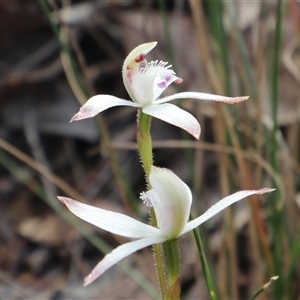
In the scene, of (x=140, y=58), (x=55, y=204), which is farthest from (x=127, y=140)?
(x=140, y=58)

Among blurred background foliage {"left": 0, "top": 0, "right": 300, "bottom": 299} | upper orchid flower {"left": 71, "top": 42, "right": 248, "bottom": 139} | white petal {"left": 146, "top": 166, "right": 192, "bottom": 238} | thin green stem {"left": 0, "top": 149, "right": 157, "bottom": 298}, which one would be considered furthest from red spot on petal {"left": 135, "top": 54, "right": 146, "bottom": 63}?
thin green stem {"left": 0, "top": 149, "right": 157, "bottom": 298}

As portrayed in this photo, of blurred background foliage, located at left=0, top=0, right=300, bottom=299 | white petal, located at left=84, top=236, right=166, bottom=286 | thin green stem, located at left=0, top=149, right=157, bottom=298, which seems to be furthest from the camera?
thin green stem, located at left=0, top=149, right=157, bottom=298

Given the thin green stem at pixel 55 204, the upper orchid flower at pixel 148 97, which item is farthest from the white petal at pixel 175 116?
the thin green stem at pixel 55 204

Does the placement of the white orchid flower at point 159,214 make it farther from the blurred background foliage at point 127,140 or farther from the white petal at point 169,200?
the blurred background foliage at point 127,140

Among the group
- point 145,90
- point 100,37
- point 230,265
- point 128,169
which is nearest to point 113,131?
point 128,169

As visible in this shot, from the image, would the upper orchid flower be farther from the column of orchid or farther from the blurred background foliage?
the blurred background foliage

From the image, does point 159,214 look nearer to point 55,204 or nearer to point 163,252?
point 163,252

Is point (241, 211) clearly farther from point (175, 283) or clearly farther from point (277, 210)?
point (175, 283)
